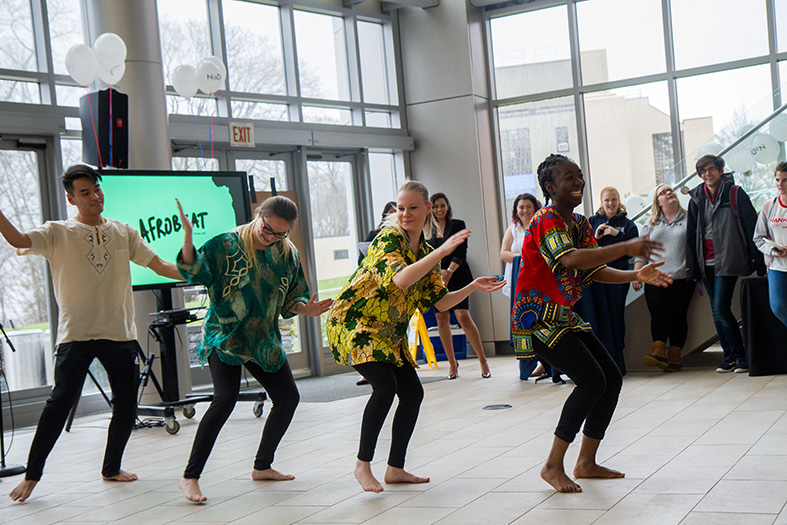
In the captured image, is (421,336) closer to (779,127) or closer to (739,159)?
(739,159)

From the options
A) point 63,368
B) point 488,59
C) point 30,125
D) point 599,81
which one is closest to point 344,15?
point 488,59

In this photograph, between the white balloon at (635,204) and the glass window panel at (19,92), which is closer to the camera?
the glass window panel at (19,92)

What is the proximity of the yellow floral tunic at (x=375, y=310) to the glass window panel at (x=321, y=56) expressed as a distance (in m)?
6.22

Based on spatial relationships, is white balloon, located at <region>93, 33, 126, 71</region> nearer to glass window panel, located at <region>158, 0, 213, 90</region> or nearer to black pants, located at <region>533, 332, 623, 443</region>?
glass window panel, located at <region>158, 0, 213, 90</region>

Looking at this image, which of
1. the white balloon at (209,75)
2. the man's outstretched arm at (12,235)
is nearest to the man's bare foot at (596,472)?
the man's outstretched arm at (12,235)

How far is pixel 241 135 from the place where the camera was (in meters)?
8.56

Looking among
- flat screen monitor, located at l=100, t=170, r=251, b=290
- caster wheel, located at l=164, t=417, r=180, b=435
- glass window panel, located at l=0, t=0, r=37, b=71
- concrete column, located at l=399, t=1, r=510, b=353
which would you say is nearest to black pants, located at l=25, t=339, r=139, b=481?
caster wheel, located at l=164, t=417, r=180, b=435

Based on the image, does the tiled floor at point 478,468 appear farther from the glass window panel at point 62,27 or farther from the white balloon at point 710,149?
the glass window panel at point 62,27

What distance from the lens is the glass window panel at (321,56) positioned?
9.81 metres

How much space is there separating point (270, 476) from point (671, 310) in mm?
4257

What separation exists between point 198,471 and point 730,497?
2330mm

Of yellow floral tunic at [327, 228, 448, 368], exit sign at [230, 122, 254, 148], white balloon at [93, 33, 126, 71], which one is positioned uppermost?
white balloon at [93, 33, 126, 71]

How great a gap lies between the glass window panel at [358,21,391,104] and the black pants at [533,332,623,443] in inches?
286

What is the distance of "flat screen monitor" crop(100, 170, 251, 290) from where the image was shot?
6.54m
